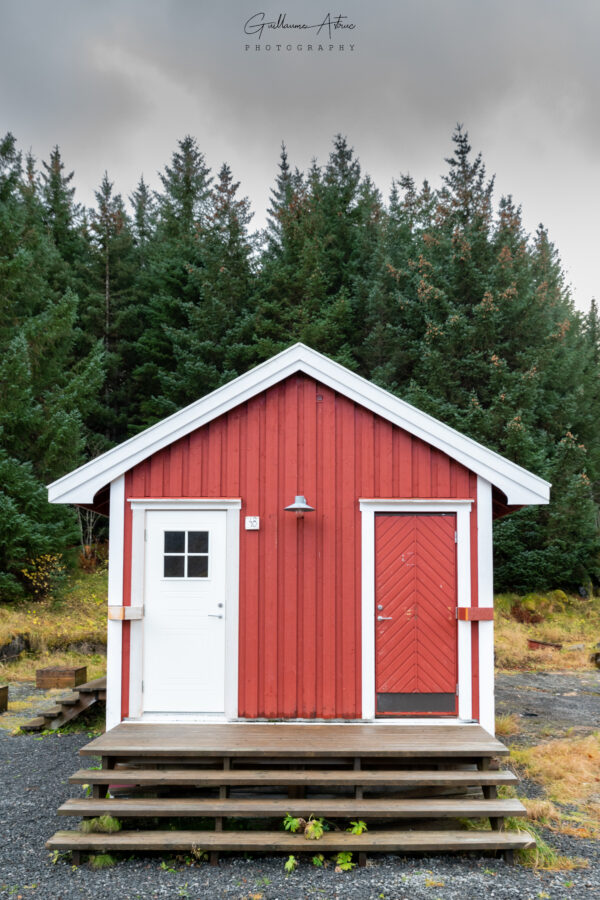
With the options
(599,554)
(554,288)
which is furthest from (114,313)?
(599,554)

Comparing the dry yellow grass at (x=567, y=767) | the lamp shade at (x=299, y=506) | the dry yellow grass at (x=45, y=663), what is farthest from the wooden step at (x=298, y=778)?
the dry yellow grass at (x=45, y=663)

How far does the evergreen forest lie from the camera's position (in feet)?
50.8

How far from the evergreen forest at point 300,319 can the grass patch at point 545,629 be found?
0.61 m

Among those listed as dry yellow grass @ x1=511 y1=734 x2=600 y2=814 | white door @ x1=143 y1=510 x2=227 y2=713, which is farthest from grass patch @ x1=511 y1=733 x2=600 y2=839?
white door @ x1=143 y1=510 x2=227 y2=713

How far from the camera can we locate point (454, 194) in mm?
20406

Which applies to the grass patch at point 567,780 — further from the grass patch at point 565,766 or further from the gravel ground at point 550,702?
the gravel ground at point 550,702

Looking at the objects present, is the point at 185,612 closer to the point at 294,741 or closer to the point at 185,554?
the point at 185,554

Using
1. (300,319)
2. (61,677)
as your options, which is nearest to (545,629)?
(300,319)

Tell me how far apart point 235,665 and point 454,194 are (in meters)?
18.7

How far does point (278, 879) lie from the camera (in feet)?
13.8

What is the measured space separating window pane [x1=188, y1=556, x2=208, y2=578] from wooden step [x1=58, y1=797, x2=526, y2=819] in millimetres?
2013

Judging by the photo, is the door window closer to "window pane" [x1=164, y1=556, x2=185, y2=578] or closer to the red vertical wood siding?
"window pane" [x1=164, y1=556, x2=185, y2=578]

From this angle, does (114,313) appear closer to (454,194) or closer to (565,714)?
(454,194)

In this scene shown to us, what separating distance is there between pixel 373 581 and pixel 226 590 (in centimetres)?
145
